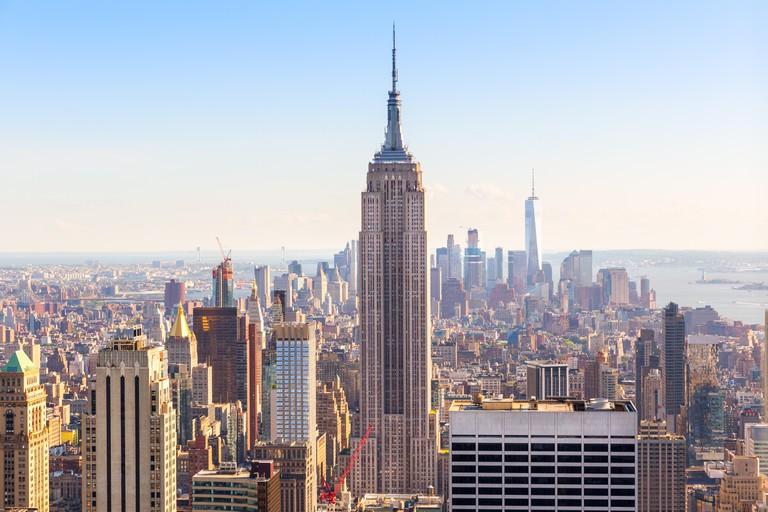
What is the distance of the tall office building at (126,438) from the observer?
8.04 metres

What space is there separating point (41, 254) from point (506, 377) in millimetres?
7859

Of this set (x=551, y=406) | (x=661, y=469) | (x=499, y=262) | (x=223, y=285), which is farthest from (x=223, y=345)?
(x=551, y=406)

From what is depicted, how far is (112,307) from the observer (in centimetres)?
1386

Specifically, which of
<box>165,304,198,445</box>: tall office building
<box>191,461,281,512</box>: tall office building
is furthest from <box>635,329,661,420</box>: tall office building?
<box>191,461,281,512</box>: tall office building

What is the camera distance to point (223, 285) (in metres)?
17.8

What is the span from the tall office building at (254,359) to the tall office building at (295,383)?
15.8 inches

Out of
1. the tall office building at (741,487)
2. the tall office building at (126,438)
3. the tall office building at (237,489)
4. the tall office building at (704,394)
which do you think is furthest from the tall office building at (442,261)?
the tall office building at (126,438)

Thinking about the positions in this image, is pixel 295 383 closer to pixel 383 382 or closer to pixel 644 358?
pixel 383 382

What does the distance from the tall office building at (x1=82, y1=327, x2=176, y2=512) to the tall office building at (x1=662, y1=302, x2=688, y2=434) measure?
7.53 m

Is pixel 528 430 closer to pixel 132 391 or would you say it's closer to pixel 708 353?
pixel 132 391

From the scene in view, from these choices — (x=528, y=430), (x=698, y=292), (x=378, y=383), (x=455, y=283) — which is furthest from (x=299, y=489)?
(x=455, y=283)

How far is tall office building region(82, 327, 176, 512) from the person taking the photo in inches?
316

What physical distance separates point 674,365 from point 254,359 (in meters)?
6.26

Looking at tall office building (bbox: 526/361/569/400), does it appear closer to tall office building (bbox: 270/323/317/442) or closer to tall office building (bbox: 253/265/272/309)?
tall office building (bbox: 270/323/317/442)
